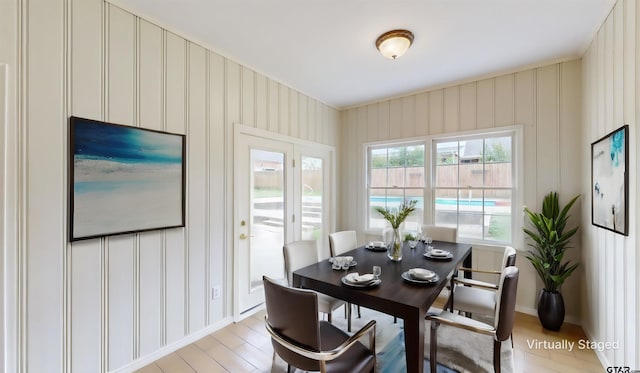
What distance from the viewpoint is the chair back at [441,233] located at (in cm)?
308

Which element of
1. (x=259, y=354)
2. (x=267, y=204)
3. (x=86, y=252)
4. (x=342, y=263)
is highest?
(x=267, y=204)

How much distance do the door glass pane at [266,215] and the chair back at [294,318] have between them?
167 centimetres

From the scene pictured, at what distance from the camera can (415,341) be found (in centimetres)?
143

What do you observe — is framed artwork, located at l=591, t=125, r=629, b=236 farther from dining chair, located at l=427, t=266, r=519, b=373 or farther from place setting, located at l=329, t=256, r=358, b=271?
place setting, located at l=329, t=256, r=358, b=271

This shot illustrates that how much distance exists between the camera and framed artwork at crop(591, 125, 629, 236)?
1726 mm

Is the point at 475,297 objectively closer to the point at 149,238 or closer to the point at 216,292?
the point at 216,292

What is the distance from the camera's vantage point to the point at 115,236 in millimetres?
1978

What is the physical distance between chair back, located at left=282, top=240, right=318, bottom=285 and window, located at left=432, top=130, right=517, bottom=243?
1.99 meters

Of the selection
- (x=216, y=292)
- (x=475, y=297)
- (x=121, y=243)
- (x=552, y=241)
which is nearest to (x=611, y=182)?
(x=552, y=241)

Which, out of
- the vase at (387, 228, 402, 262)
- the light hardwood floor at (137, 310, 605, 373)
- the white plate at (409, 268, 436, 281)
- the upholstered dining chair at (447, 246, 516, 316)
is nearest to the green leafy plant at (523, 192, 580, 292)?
the light hardwood floor at (137, 310, 605, 373)

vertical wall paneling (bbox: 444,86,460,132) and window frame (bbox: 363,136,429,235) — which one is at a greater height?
vertical wall paneling (bbox: 444,86,460,132)

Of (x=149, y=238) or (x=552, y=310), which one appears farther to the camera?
(x=552, y=310)

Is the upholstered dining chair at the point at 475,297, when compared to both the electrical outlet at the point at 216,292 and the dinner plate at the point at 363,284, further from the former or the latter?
the electrical outlet at the point at 216,292

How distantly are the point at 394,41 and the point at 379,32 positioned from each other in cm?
16
